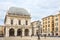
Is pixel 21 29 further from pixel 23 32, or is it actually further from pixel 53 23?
pixel 53 23

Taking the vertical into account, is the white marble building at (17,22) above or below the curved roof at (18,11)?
below

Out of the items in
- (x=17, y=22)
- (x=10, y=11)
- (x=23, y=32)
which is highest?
(x=10, y=11)

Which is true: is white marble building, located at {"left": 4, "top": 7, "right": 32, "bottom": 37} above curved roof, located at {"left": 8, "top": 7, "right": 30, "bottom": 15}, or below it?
below

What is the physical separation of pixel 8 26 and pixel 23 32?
17.4ft

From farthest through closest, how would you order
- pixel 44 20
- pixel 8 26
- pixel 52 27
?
pixel 44 20 < pixel 52 27 < pixel 8 26

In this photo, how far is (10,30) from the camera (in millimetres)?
48719

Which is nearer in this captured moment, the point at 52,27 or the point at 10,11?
the point at 10,11

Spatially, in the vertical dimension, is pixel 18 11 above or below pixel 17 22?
above

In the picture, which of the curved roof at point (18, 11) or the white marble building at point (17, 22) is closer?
the white marble building at point (17, 22)

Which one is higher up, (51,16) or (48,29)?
(51,16)

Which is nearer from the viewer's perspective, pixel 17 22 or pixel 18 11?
pixel 17 22

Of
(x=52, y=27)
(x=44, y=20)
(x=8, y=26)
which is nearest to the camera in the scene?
(x=8, y=26)

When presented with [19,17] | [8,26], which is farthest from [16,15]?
[8,26]

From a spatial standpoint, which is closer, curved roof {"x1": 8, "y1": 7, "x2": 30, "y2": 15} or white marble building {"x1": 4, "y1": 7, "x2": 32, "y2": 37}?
white marble building {"x1": 4, "y1": 7, "x2": 32, "y2": 37}
